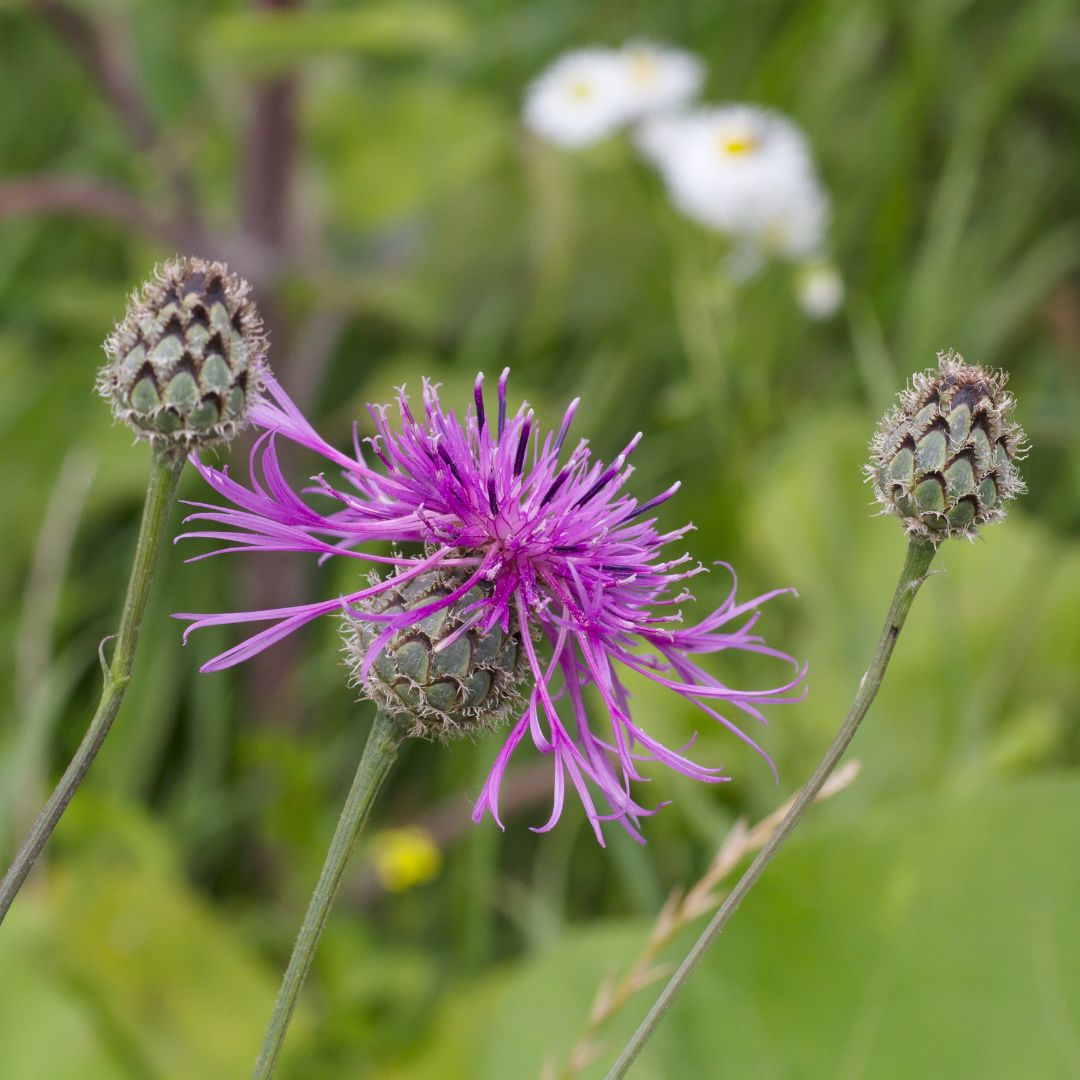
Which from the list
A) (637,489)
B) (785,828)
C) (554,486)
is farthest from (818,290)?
(785,828)

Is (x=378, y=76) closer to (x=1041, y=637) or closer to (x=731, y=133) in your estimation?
(x=731, y=133)

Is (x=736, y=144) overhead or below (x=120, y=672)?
overhead

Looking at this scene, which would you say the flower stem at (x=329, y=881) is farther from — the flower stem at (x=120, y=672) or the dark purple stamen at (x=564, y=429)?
the dark purple stamen at (x=564, y=429)

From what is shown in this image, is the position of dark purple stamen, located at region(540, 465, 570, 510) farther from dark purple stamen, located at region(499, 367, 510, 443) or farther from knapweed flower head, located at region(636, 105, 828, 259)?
knapweed flower head, located at region(636, 105, 828, 259)

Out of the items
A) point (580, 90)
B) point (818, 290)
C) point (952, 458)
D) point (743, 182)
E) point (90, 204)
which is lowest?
point (952, 458)

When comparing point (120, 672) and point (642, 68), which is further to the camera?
point (642, 68)

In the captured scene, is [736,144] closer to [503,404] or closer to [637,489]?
[637,489]

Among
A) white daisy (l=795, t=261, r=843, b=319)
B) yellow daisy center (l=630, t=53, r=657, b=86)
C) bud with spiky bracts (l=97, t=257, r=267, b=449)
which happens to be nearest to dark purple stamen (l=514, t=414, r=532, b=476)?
bud with spiky bracts (l=97, t=257, r=267, b=449)

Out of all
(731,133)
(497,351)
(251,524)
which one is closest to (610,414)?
(497,351)
